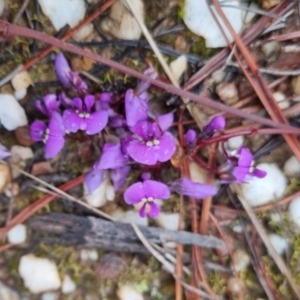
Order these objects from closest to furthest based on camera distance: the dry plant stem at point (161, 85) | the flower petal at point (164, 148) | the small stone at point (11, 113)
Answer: the dry plant stem at point (161, 85) → the flower petal at point (164, 148) → the small stone at point (11, 113)

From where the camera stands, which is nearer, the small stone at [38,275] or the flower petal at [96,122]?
the flower petal at [96,122]

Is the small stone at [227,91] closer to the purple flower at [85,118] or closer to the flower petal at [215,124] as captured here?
the flower petal at [215,124]

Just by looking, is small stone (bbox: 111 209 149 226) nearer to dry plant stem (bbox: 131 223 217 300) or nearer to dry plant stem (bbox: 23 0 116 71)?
dry plant stem (bbox: 131 223 217 300)

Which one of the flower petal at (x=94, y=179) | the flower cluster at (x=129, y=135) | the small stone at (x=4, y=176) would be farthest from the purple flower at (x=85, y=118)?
the small stone at (x=4, y=176)

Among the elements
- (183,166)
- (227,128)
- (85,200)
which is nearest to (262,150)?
(227,128)

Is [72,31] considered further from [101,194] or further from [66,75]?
[101,194]

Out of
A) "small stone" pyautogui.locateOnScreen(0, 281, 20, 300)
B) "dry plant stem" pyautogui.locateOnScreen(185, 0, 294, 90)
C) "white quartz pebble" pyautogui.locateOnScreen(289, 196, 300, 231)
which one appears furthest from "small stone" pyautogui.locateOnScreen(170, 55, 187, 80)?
"small stone" pyautogui.locateOnScreen(0, 281, 20, 300)

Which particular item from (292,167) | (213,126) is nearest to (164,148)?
(213,126)
